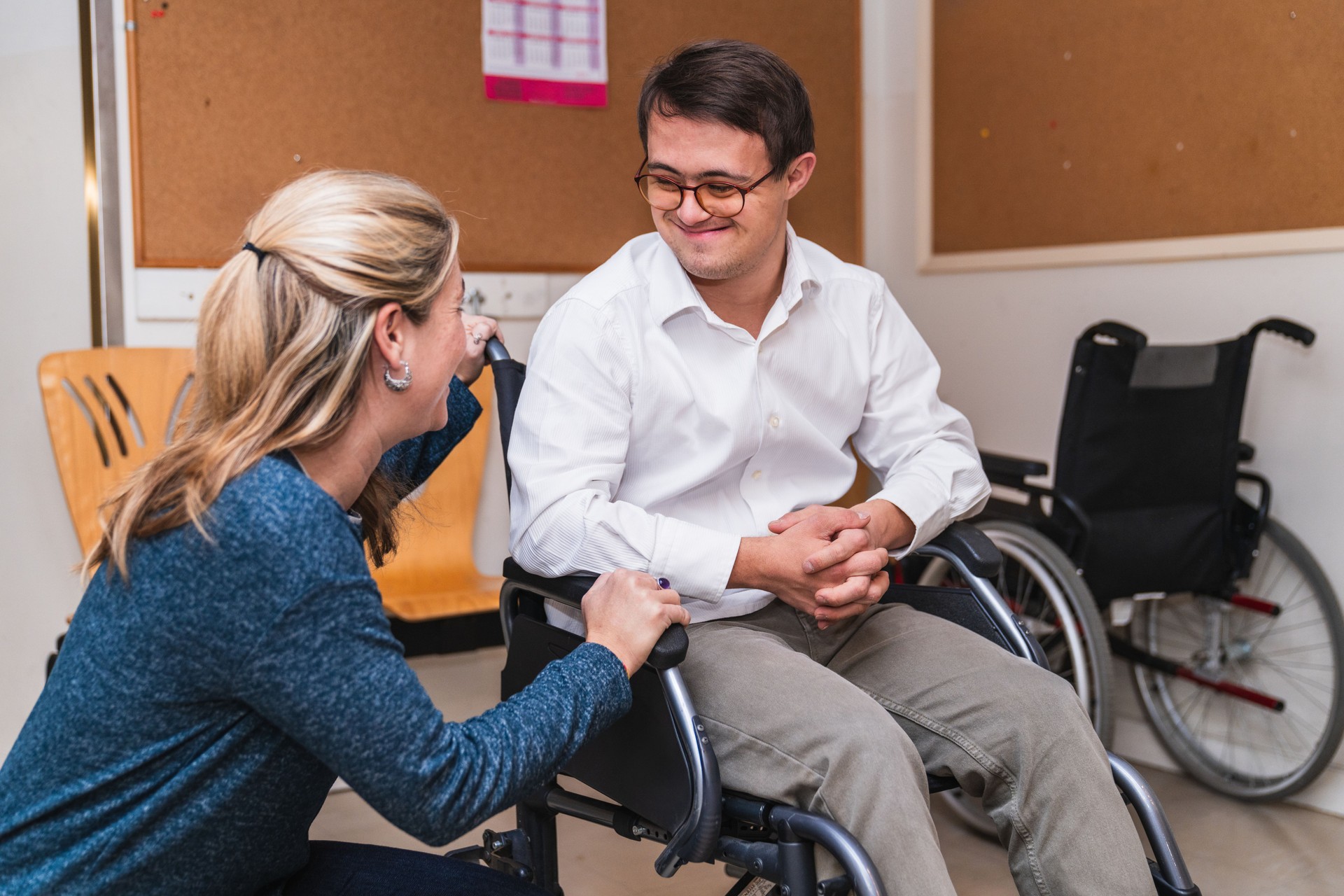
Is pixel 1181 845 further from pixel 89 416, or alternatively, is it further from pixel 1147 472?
pixel 89 416

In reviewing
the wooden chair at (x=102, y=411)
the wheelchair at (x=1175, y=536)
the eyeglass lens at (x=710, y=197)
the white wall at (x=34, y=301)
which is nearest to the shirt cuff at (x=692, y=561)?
the eyeglass lens at (x=710, y=197)

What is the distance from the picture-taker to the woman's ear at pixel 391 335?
3.14 feet

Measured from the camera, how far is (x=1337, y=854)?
2.12 meters

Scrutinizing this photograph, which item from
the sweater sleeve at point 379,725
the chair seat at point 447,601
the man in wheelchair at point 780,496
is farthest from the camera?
the chair seat at point 447,601

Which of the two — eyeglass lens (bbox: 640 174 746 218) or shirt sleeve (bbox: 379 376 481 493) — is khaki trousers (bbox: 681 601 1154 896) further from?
eyeglass lens (bbox: 640 174 746 218)

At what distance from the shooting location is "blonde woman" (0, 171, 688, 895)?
2.82 feet

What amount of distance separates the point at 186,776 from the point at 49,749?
4.6 inches

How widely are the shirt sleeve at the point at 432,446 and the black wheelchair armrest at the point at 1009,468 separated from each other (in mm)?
1192

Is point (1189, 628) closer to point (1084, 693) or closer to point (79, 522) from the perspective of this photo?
point (1084, 693)

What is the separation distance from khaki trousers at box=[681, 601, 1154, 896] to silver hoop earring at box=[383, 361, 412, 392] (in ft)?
1.70

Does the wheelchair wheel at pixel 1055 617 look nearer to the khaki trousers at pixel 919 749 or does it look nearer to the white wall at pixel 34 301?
the khaki trousers at pixel 919 749

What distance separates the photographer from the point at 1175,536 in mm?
2254

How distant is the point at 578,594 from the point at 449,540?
126 centimetres

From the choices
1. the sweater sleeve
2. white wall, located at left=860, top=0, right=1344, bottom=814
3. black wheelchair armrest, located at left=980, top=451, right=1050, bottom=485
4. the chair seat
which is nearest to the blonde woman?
the sweater sleeve
